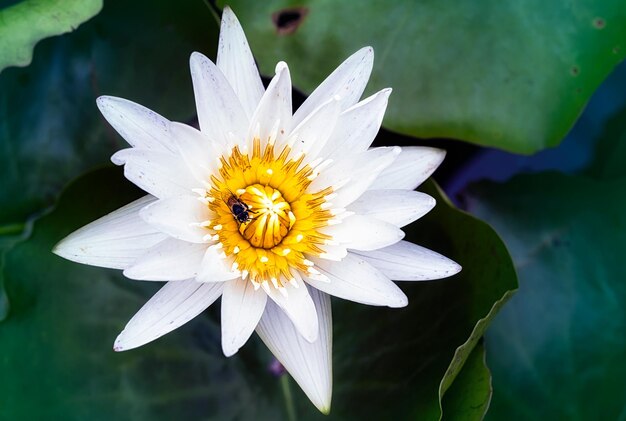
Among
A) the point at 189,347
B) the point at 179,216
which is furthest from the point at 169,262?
the point at 189,347

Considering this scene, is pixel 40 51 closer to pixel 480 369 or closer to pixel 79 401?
pixel 79 401

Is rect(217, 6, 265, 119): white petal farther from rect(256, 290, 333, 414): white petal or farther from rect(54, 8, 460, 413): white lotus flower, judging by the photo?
rect(256, 290, 333, 414): white petal

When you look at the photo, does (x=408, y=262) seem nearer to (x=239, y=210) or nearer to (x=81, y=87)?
(x=239, y=210)

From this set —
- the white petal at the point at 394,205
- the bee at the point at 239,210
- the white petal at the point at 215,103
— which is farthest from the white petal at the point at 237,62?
the white petal at the point at 394,205

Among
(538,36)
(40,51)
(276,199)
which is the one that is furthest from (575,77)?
(40,51)

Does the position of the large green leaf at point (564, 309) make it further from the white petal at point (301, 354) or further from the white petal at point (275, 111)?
the white petal at point (275, 111)

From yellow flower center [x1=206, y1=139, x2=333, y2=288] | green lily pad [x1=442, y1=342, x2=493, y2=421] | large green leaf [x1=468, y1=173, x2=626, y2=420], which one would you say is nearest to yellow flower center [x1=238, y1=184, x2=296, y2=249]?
yellow flower center [x1=206, y1=139, x2=333, y2=288]
